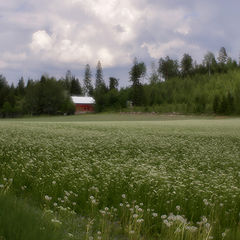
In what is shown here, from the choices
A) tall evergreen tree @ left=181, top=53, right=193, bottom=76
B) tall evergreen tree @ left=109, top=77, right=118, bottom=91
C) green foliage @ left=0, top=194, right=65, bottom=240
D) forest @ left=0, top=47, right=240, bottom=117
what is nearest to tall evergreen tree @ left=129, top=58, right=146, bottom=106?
forest @ left=0, top=47, right=240, bottom=117

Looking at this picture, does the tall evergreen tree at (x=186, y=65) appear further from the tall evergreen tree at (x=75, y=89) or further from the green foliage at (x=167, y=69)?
the tall evergreen tree at (x=75, y=89)

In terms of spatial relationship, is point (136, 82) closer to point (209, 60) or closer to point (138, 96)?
point (138, 96)

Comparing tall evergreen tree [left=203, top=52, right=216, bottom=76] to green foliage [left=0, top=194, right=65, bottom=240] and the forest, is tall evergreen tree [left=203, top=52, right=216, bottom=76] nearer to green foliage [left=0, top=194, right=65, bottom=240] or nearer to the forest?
the forest

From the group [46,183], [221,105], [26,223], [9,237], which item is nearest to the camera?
[9,237]

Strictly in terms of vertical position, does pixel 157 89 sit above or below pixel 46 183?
above

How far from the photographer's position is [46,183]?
27.9ft

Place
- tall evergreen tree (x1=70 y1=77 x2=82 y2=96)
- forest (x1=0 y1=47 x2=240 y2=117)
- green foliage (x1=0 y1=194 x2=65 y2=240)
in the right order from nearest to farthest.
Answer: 1. green foliage (x1=0 y1=194 x2=65 y2=240)
2. forest (x1=0 y1=47 x2=240 y2=117)
3. tall evergreen tree (x1=70 y1=77 x2=82 y2=96)

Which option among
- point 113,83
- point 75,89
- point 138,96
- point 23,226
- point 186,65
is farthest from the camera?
point 186,65

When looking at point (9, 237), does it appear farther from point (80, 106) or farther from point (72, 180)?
point (80, 106)

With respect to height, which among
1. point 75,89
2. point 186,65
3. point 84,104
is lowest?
point 84,104

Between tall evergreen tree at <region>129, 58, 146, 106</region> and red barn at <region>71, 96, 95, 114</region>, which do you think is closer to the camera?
tall evergreen tree at <region>129, 58, 146, 106</region>

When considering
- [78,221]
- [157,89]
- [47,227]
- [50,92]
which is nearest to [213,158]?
[78,221]

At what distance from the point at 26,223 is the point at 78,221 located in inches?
68.3

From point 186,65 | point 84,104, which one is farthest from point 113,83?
point 186,65
